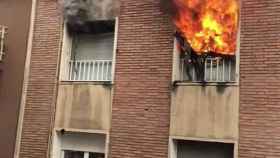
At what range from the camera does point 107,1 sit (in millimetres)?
10820

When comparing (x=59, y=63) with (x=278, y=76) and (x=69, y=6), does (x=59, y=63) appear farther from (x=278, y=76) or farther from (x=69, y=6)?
(x=278, y=76)

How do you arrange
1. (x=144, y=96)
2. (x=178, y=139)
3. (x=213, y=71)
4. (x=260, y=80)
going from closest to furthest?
(x=260, y=80) → (x=178, y=139) → (x=213, y=71) → (x=144, y=96)

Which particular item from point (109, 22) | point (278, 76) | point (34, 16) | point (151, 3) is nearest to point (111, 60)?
point (109, 22)

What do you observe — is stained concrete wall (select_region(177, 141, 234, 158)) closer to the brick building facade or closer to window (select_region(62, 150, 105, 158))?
the brick building facade

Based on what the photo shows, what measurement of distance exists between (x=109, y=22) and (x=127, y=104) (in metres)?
2.12

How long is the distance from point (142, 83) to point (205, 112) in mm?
1615

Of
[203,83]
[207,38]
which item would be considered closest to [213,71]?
[203,83]

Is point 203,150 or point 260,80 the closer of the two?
point 260,80

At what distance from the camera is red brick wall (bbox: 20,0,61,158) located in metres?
11.1

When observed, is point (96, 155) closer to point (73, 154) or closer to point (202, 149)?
point (73, 154)

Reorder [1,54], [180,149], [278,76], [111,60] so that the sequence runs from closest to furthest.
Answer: [278,76] → [180,149] → [111,60] → [1,54]

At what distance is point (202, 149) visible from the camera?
9398 millimetres

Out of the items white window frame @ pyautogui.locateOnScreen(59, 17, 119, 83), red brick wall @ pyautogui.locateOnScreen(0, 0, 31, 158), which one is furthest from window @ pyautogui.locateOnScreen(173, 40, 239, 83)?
red brick wall @ pyautogui.locateOnScreen(0, 0, 31, 158)

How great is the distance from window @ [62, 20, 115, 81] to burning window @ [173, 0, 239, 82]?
1.89 metres
